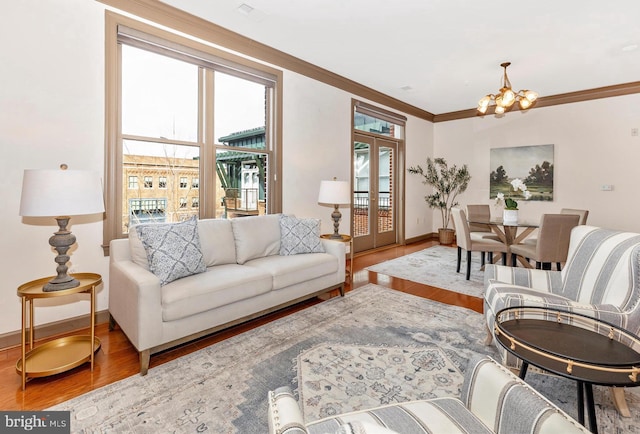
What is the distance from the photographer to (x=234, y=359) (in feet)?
7.48

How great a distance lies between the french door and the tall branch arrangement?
103 centimetres

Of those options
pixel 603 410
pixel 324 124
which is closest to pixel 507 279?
pixel 603 410

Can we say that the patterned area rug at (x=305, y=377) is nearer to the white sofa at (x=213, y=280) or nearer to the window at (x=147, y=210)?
the white sofa at (x=213, y=280)

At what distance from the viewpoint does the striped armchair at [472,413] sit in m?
0.85

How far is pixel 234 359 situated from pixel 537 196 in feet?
20.6

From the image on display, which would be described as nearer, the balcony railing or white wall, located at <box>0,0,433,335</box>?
white wall, located at <box>0,0,433,335</box>

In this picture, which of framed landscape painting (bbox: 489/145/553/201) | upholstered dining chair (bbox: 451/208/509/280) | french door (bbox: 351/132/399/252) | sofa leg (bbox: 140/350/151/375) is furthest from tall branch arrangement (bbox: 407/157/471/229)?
sofa leg (bbox: 140/350/151/375)

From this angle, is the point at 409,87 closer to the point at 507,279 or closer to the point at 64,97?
the point at 507,279

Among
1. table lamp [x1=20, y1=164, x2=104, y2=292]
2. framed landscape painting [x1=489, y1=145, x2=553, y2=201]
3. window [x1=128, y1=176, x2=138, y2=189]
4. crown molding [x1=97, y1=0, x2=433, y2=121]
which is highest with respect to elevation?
crown molding [x1=97, y1=0, x2=433, y2=121]

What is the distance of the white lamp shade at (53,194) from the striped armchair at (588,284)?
2.71m

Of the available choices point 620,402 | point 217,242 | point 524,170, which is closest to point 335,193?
point 217,242

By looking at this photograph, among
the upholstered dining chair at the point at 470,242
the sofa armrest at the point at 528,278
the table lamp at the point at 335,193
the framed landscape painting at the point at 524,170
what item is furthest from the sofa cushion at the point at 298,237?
the framed landscape painting at the point at 524,170

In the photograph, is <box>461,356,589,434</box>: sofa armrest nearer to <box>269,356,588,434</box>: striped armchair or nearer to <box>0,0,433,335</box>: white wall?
<box>269,356,588,434</box>: striped armchair

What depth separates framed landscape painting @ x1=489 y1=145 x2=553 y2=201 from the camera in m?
6.03
